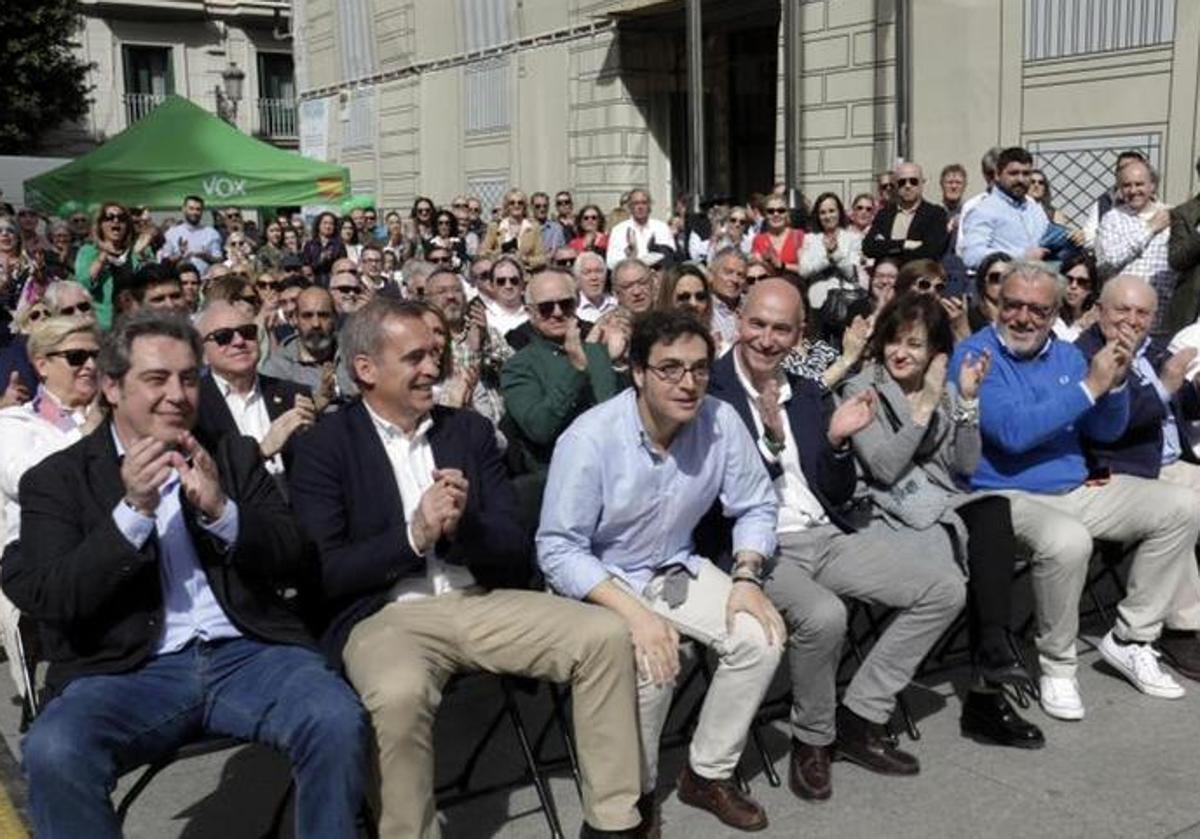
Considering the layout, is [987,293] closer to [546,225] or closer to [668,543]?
[668,543]

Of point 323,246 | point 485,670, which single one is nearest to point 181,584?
point 485,670

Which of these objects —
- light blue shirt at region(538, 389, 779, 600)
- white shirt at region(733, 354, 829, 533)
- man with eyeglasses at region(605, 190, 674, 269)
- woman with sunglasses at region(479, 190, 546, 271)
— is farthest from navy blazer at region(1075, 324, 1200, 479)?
woman with sunglasses at region(479, 190, 546, 271)

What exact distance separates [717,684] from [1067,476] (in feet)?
5.92

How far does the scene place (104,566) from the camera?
2863 millimetres

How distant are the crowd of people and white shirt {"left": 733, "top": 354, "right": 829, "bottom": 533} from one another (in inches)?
0.4

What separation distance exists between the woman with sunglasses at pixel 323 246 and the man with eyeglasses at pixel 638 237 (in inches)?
142

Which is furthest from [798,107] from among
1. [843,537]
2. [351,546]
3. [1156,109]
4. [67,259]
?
[351,546]

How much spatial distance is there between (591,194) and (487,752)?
47.7 feet

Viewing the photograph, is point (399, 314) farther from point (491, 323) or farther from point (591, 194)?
point (591, 194)

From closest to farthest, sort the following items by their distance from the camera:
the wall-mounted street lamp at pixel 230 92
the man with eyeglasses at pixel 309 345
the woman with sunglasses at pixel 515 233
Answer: the man with eyeglasses at pixel 309 345
the woman with sunglasses at pixel 515 233
the wall-mounted street lamp at pixel 230 92

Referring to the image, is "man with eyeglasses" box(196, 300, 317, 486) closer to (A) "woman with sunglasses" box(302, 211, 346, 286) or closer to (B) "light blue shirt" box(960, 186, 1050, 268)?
(B) "light blue shirt" box(960, 186, 1050, 268)

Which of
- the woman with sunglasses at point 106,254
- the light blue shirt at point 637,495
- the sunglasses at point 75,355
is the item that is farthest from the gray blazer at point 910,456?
the woman with sunglasses at point 106,254

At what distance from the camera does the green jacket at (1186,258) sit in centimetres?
679

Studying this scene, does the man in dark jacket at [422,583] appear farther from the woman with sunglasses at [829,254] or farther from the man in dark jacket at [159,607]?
the woman with sunglasses at [829,254]
